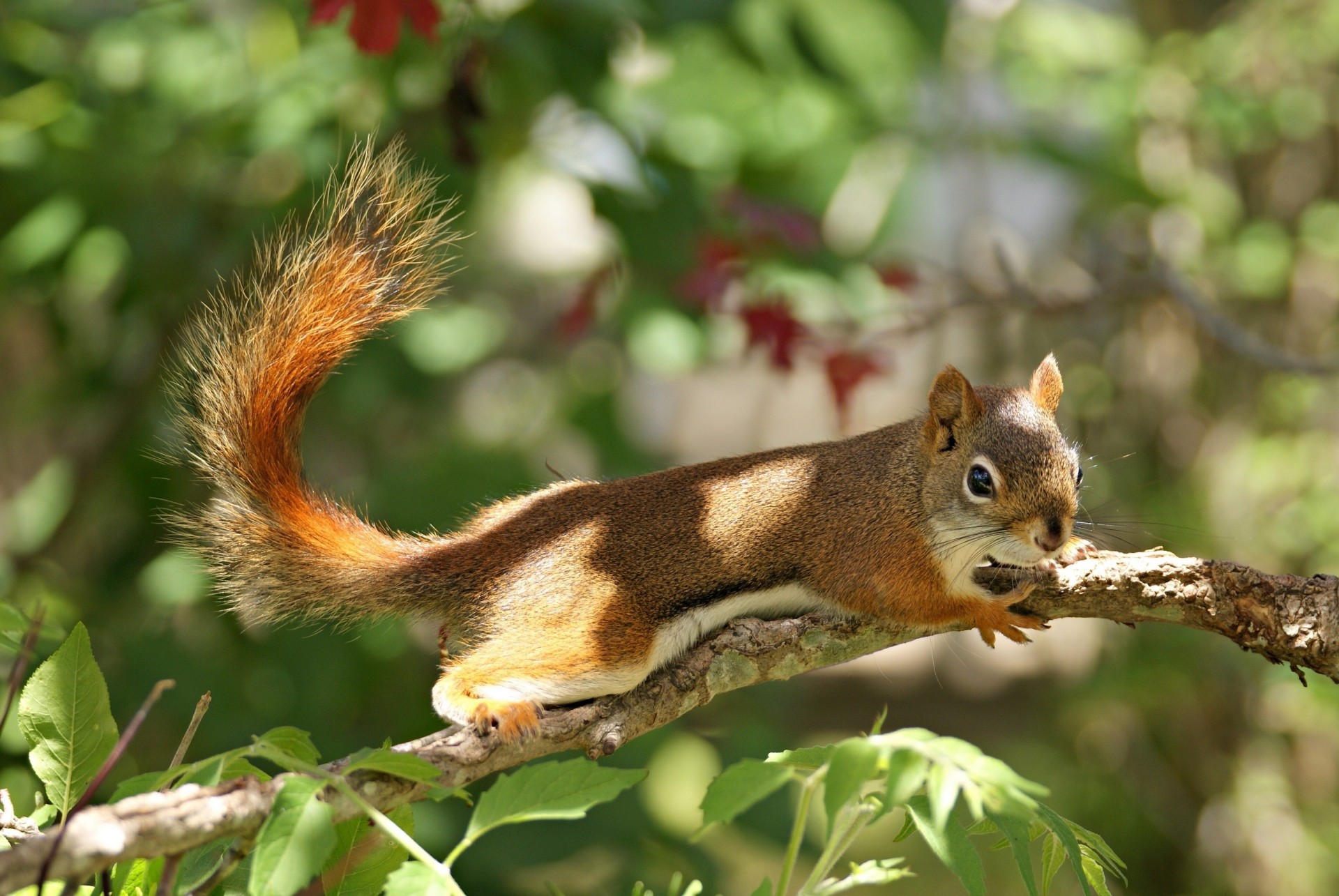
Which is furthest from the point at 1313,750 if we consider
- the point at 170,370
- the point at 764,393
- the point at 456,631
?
the point at 170,370

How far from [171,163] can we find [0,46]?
0.42 metres

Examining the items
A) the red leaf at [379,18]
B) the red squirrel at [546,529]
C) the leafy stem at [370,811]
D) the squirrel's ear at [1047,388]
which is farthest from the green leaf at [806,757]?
the red leaf at [379,18]

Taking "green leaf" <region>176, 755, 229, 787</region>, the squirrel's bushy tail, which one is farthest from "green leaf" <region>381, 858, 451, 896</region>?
the squirrel's bushy tail

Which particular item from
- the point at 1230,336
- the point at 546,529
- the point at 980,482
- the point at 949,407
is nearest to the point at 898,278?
the point at 1230,336

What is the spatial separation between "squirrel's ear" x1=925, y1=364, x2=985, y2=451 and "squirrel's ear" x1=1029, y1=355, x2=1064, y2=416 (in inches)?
4.4

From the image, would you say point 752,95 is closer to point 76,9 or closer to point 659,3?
point 659,3

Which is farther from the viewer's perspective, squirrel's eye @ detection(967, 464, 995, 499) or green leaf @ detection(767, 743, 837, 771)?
squirrel's eye @ detection(967, 464, 995, 499)

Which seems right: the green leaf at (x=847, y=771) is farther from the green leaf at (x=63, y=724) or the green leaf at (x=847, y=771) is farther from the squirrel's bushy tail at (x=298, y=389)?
the squirrel's bushy tail at (x=298, y=389)

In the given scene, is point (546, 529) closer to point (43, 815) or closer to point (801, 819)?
point (43, 815)

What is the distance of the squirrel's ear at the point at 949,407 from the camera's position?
6.32 feet

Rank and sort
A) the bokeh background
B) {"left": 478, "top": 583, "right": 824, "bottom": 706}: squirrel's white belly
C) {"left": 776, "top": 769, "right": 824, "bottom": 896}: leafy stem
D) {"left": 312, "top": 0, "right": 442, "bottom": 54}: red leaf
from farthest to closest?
1. the bokeh background
2. {"left": 312, "top": 0, "right": 442, "bottom": 54}: red leaf
3. {"left": 478, "top": 583, "right": 824, "bottom": 706}: squirrel's white belly
4. {"left": 776, "top": 769, "right": 824, "bottom": 896}: leafy stem

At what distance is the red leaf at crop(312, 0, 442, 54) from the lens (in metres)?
1.91

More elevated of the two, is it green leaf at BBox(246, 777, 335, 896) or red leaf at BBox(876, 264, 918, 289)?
red leaf at BBox(876, 264, 918, 289)

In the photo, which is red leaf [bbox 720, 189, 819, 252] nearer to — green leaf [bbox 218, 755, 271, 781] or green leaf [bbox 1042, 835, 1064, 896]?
green leaf [bbox 1042, 835, 1064, 896]
